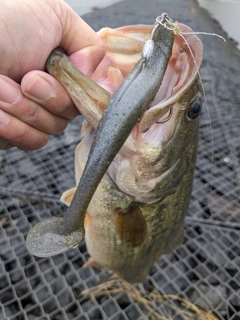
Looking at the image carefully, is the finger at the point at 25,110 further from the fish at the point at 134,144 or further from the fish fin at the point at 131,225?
the fish fin at the point at 131,225

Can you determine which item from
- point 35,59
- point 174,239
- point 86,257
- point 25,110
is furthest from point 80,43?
point 86,257

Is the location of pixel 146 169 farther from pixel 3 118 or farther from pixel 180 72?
pixel 3 118

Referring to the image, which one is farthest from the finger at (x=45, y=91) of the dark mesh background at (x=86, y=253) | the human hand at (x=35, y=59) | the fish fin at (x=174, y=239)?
the fish fin at (x=174, y=239)

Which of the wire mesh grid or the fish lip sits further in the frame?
the wire mesh grid

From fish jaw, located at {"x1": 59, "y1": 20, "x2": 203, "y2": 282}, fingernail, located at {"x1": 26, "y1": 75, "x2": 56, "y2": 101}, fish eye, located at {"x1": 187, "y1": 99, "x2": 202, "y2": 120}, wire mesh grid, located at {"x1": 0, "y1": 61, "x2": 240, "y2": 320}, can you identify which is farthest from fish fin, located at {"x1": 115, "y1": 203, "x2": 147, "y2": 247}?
wire mesh grid, located at {"x1": 0, "y1": 61, "x2": 240, "y2": 320}

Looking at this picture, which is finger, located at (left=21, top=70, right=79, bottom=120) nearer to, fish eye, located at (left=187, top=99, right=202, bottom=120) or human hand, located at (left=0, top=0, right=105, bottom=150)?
human hand, located at (left=0, top=0, right=105, bottom=150)

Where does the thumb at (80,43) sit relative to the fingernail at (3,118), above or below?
above

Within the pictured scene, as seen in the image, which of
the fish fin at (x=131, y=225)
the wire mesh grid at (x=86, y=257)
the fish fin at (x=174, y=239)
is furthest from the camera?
the wire mesh grid at (x=86, y=257)

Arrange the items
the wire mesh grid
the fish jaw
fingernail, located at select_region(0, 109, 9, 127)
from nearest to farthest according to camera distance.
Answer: the fish jaw
fingernail, located at select_region(0, 109, 9, 127)
the wire mesh grid
